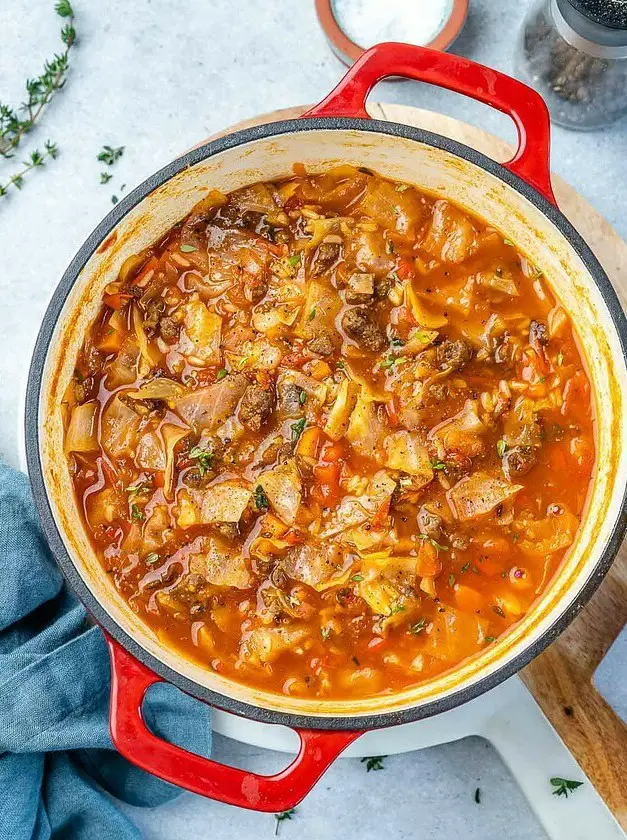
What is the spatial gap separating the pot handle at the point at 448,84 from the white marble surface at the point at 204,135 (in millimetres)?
1141

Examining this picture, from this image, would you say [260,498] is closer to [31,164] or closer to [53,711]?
[53,711]

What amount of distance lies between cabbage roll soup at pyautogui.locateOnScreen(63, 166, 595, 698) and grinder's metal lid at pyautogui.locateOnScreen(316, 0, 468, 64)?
1301 millimetres

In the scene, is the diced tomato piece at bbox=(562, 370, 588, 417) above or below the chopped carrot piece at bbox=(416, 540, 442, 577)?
above

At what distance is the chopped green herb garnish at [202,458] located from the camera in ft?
12.0

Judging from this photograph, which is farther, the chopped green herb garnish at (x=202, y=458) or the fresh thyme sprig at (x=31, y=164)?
the fresh thyme sprig at (x=31, y=164)

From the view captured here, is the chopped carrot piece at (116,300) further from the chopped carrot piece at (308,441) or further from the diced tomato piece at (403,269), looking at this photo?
the diced tomato piece at (403,269)

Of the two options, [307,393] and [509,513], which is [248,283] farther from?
[509,513]

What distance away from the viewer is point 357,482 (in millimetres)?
3613

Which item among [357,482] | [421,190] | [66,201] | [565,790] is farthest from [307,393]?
[565,790]

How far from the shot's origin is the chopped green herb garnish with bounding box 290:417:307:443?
143 inches

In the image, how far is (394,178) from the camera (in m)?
3.87

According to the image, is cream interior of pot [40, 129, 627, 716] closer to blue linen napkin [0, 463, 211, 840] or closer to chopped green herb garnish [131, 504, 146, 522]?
chopped green herb garnish [131, 504, 146, 522]

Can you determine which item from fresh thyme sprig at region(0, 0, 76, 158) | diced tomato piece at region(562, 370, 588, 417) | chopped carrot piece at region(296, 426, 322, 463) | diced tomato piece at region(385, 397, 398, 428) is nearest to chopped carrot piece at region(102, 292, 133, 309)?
chopped carrot piece at region(296, 426, 322, 463)

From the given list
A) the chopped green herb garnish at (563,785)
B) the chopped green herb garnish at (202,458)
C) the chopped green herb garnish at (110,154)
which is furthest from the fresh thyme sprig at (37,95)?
the chopped green herb garnish at (563,785)
